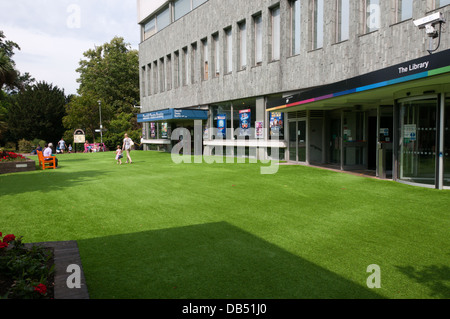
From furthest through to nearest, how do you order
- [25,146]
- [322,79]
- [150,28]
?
[25,146] → [150,28] → [322,79]

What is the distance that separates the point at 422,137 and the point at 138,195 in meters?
8.81

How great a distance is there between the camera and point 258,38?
72.9ft

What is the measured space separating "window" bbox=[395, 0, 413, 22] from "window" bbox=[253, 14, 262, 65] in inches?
370

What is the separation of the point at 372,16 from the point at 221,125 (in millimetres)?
13469

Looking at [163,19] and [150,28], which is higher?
[150,28]

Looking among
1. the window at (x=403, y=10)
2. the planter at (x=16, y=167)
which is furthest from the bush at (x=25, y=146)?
the window at (x=403, y=10)

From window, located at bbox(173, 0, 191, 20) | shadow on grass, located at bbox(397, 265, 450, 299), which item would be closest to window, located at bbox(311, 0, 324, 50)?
shadow on grass, located at bbox(397, 265, 450, 299)

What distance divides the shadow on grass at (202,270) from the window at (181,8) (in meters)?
27.7

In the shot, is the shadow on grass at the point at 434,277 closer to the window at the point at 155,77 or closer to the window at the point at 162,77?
the window at the point at 162,77

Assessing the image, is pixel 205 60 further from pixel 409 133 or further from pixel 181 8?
pixel 409 133

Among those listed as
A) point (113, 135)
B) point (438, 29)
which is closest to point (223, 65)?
point (438, 29)

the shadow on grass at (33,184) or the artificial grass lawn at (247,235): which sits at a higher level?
the shadow on grass at (33,184)

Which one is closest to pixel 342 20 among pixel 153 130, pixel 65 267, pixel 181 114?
pixel 181 114

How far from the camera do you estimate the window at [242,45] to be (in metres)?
23.3
